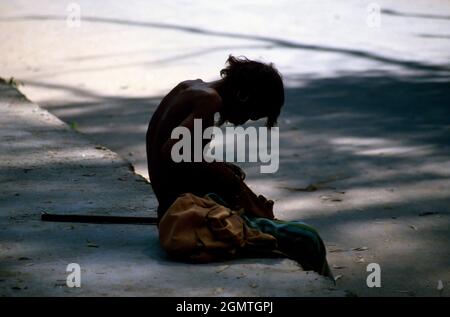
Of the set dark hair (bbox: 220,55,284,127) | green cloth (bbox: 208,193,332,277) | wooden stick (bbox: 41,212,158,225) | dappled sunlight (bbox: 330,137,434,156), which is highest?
dark hair (bbox: 220,55,284,127)

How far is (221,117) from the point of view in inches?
167

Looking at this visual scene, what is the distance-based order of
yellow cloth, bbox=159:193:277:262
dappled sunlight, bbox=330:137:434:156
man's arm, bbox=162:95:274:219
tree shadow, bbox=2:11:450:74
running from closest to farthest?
yellow cloth, bbox=159:193:277:262 → man's arm, bbox=162:95:274:219 → dappled sunlight, bbox=330:137:434:156 → tree shadow, bbox=2:11:450:74

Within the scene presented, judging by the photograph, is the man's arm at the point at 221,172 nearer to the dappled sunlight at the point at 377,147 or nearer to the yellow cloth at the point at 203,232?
the yellow cloth at the point at 203,232

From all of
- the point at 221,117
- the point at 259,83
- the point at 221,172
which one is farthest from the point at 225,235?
the point at 259,83

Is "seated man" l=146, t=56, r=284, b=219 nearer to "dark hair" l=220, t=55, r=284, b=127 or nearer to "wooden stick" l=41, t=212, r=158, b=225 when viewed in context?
"dark hair" l=220, t=55, r=284, b=127

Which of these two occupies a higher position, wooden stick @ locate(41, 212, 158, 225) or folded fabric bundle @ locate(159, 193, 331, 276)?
folded fabric bundle @ locate(159, 193, 331, 276)

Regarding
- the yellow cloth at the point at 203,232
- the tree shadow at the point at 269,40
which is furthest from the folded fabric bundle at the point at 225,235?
the tree shadow at the point at 269,40

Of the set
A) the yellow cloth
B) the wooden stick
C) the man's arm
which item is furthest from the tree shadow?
the yellow cloth

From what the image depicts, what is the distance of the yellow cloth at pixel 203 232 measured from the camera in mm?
4016

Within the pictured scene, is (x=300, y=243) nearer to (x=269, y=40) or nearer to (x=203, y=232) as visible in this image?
(x=203, y=232)

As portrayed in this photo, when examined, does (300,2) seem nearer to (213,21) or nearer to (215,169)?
(213,21)

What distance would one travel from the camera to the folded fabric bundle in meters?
4.02

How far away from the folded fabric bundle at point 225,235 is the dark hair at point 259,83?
46cm

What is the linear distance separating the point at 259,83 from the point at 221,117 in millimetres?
233
